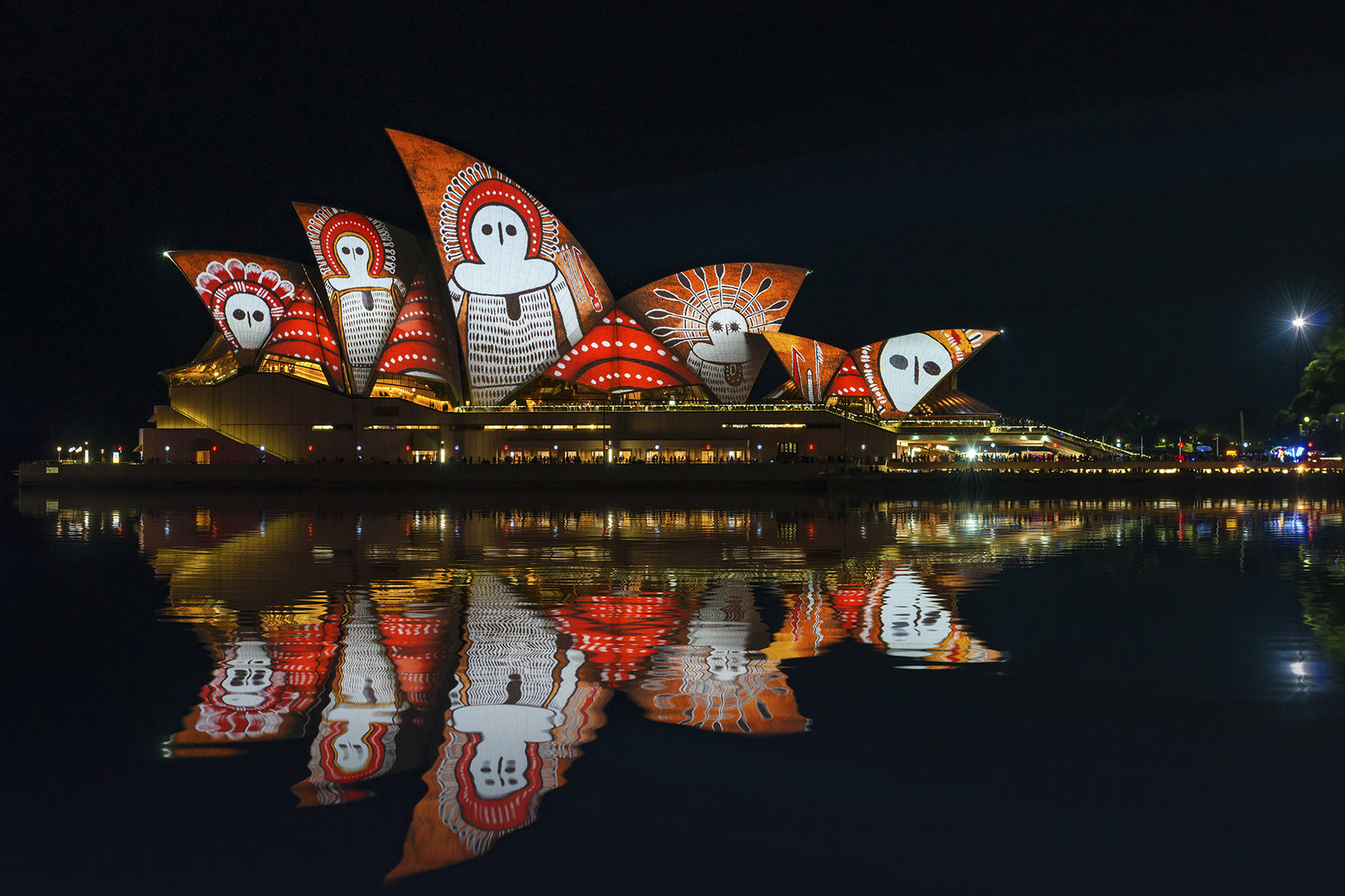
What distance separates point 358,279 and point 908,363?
32651mm

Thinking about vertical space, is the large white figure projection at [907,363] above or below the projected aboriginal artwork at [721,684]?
above

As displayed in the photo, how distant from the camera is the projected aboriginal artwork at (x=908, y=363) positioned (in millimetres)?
65938

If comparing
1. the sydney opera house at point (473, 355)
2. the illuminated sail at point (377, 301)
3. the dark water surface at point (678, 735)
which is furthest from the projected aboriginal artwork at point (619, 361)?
the dark water surface at point (678, 735)

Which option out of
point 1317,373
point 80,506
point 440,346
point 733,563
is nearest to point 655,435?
point 440,346

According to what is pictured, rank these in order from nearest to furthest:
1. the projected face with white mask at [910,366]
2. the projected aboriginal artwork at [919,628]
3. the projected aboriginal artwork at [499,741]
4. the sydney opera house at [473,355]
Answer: the projected aboriginal artwork at [499,741] → the projected aboriginal artwork at [919,628] → the sydney opera house at [473,355] → the projected face with white mask at [910,366]

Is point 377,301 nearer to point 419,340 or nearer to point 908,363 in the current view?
point 419,340

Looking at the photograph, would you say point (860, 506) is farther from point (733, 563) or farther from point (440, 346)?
point (440, 346)

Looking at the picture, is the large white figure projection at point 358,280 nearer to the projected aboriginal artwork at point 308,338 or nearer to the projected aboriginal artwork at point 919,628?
the projected aboriginal artwork at point 308,338

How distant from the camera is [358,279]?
5575 cm

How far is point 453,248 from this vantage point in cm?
5384

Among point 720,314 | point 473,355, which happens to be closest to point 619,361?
point 720,314

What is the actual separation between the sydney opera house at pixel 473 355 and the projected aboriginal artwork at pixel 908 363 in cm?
529

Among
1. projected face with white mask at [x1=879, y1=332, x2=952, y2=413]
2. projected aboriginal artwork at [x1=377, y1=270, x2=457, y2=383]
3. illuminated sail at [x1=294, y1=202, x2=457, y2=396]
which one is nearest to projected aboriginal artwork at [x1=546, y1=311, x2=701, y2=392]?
projected aboriginal artwork at [x1=377, y1=270, x2=457, y2=383]

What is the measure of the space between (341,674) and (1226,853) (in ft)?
18.7
